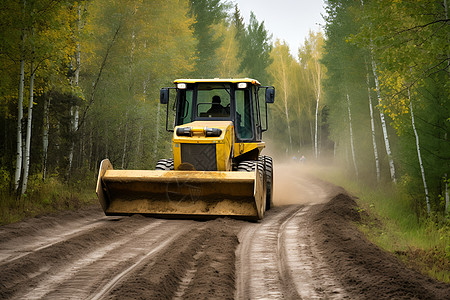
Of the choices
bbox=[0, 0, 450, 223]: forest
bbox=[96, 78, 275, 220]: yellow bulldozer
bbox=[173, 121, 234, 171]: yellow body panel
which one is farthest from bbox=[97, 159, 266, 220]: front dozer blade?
bbox=[0, 0, 450, 223]: forest

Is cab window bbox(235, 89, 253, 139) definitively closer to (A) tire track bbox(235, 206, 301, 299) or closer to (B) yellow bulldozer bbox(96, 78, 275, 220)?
(B) yellow bulldozer bbox(96, 78, 275, 220)

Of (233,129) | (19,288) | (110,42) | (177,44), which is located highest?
(177,44)

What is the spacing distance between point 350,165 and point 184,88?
1022 inches

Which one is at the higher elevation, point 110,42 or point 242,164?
point 110,42

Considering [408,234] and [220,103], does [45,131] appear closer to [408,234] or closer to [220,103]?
[220,103]

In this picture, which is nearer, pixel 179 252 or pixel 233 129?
pixel 179 252

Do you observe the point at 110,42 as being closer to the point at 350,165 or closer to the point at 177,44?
the point at 177,44

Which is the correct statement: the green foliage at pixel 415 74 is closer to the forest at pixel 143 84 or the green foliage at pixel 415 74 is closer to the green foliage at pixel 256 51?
the forest at pixel 143 84

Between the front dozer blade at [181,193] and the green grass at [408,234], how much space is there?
2265mm

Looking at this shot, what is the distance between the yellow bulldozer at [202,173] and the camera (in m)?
8.97

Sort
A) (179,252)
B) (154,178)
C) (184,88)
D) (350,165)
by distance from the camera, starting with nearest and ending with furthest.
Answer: (179,252), (154,178), (184,88), (350,165)

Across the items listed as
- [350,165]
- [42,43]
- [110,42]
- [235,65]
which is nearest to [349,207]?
[42,43]

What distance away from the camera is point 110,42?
1580 cm

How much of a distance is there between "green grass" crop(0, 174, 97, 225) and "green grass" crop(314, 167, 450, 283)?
6568 mm
